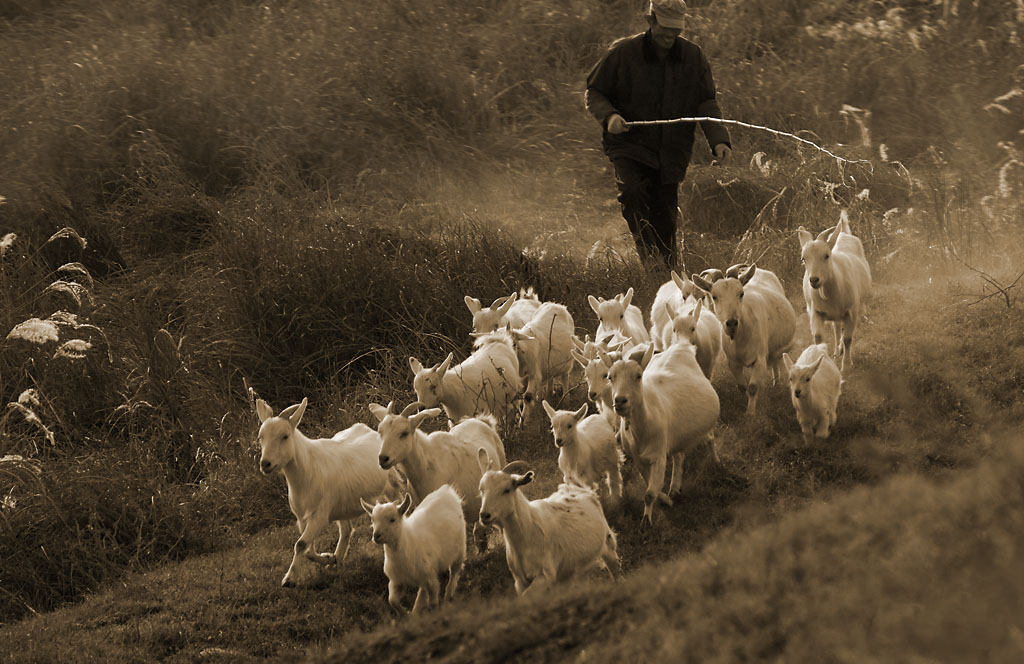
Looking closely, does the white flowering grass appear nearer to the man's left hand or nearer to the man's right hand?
the man's right hand

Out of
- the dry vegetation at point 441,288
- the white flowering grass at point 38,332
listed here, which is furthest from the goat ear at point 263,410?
the white flowering grass at point 38,332

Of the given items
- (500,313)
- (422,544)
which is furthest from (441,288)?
(422,544)

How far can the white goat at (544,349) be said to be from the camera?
30.9 feet

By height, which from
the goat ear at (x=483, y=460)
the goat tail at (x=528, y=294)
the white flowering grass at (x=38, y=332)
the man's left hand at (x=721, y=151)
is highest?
the man's left hand at (x=721, y=151)

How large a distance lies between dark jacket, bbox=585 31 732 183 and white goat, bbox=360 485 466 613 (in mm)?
5663

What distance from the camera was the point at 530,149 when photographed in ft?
54.7

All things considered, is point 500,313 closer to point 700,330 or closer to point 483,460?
point 700,330

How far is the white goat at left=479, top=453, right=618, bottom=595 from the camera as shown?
231 inches

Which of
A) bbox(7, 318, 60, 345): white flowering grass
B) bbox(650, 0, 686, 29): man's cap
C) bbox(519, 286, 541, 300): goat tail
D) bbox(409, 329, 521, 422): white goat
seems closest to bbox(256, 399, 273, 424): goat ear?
bbox(409, 329, 521, 422): white goat

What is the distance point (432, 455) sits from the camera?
281 inches

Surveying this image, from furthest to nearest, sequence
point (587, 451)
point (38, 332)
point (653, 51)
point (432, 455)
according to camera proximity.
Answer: point (653, 51)
point (38, 332)
point (587, 451)
point (432, 455)

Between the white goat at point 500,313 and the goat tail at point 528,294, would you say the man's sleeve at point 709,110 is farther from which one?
the white goat at point 500,313

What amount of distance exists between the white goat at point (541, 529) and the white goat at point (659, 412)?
0.96m

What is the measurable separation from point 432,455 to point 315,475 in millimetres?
758
